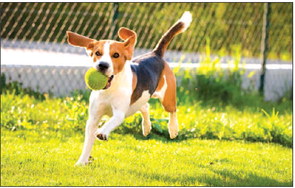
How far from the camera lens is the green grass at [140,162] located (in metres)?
3.99

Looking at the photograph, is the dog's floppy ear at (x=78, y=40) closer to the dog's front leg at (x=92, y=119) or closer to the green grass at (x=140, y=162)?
the dog's front leg at (x=92, y=119)

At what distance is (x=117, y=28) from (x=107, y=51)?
15.9 ft

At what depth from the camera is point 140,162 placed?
4395 mm

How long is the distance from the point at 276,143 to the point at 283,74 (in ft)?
10.5

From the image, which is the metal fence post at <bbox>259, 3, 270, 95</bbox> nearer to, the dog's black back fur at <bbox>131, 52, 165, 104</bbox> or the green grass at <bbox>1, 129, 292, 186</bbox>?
the green grass at <bbox>1, 129, 292, 186</bbox>

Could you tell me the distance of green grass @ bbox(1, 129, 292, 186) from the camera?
3990 millimetres

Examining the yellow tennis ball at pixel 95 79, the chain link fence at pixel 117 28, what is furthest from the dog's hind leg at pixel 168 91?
the chain link fence at pixel 117 28

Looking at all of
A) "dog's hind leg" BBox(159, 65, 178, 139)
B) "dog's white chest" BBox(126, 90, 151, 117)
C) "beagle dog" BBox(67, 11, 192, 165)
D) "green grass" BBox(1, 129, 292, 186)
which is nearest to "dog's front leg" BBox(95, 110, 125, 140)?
"beagle dog" BBox(67, 11, 192, 165)

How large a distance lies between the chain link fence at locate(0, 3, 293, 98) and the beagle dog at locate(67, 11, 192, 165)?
326 cm

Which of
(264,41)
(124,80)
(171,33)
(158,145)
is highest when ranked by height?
(171,33)

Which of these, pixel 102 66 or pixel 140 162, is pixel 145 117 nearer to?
pixel 102 66

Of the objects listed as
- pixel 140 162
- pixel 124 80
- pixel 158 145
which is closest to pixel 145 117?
Answer: pixel 124 80

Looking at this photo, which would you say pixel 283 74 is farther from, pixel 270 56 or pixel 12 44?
pixel 12 44

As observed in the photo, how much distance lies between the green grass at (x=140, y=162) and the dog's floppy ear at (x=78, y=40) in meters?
1.30
